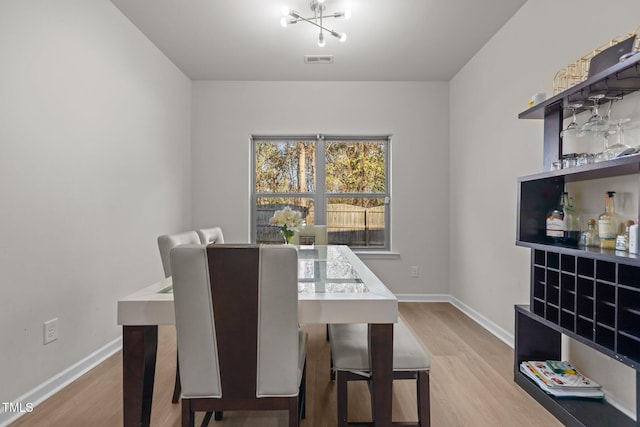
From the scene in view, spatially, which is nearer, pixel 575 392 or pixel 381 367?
pixel 381 367

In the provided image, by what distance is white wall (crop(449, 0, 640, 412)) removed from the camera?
1.96 metres

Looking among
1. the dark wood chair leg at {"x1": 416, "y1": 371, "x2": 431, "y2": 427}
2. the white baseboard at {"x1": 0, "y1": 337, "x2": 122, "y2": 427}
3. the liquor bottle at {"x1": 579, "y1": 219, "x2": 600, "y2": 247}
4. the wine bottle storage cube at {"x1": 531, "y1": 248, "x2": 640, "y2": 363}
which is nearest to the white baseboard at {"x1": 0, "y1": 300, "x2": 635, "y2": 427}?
the white baseboard at {"x1": 0, "y1": 337, "x2": 122, "y2": 427}

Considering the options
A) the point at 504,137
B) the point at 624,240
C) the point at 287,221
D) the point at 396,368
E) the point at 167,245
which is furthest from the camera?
the point at 504,137

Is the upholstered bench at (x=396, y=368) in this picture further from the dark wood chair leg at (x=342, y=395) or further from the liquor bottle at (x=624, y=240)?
the liquor bottle at (x=624, y=240)

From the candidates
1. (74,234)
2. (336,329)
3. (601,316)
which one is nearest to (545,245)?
(601,316)

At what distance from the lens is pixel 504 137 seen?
2766 millimetres

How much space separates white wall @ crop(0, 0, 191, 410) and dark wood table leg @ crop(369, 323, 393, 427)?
72.9 inches

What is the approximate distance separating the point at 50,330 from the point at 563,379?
9.70 feet

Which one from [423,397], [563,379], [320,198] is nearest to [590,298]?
[563,379]

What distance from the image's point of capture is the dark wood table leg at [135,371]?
1279 millimetres

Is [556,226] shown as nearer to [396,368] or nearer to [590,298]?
[590,298]

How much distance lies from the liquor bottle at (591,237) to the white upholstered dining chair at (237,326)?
164 cm

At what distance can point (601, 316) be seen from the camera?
59.3 inches

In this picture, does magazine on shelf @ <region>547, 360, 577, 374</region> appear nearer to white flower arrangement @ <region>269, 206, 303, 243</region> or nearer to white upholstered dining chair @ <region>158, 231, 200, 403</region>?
white flower arrangement @ <region>269, 206, 303, 243</region>
